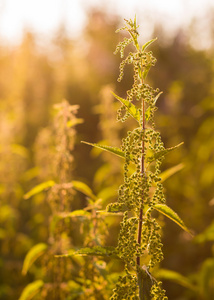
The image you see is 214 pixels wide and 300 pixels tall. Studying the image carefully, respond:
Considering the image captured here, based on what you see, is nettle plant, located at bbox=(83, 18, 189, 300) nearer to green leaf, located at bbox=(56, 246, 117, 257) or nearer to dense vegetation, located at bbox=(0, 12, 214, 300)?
green leaf, located at bbox=(56, 246, 117, 257)

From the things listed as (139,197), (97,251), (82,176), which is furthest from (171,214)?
(82,176)

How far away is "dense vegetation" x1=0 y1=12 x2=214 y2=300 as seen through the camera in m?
2.41

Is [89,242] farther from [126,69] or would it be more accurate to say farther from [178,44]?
[178,44]

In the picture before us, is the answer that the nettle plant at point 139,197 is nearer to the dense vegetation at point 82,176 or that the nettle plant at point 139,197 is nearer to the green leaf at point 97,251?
the green leaf at point 97,251

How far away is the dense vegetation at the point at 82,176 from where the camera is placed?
2410mm

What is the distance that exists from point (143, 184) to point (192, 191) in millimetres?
3976

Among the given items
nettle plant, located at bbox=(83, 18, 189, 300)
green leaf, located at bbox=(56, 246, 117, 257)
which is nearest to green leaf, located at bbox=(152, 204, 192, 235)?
nettle plant, located at bbox=(83, 18, 189, 300)

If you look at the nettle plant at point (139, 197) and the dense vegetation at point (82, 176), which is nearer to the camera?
the nettle plant at point (139, 197)

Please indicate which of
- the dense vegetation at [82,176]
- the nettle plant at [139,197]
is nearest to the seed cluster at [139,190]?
the nettle plant at [139,197]

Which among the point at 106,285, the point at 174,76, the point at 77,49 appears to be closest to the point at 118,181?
the point at 106,285

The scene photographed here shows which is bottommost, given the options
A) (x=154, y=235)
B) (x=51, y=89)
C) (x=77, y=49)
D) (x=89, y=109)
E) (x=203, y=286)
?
(x=203, y=286)

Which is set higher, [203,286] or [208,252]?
[208,252]

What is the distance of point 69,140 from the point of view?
2.54 metres

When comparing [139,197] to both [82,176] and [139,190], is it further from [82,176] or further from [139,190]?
[82,176]
